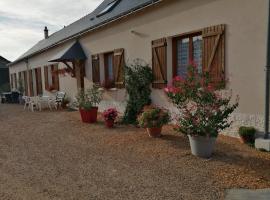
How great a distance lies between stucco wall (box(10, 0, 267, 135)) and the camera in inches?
232

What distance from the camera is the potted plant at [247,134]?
6.01 metres

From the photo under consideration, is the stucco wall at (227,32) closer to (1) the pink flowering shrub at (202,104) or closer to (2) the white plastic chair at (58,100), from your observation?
(1) the pink flowering shrub at (202,104)

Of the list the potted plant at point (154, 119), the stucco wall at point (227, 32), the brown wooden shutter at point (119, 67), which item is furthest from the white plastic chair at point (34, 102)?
the potted plant at point (154, 119)

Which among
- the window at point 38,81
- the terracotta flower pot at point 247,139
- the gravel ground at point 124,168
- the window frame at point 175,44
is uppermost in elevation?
the window frame at point 175,44

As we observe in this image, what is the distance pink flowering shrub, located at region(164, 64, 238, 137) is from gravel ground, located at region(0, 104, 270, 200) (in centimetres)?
54

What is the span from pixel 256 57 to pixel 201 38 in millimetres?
1739

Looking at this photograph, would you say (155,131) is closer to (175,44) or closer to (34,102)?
(175,44)

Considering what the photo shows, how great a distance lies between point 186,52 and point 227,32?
160 centimetres

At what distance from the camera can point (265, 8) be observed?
18.5ft

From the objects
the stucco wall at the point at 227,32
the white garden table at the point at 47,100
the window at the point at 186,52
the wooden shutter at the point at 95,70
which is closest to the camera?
the stucco wall at the point at 227,32

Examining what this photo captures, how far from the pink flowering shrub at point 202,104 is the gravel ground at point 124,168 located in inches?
21.1

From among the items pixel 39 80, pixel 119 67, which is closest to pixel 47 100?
pixel 39 80

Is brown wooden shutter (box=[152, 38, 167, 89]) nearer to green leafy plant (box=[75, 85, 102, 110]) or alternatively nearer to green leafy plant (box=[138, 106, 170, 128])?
green leafy plant (box=[138, 106, 170, 128])

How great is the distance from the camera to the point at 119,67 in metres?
10.5
